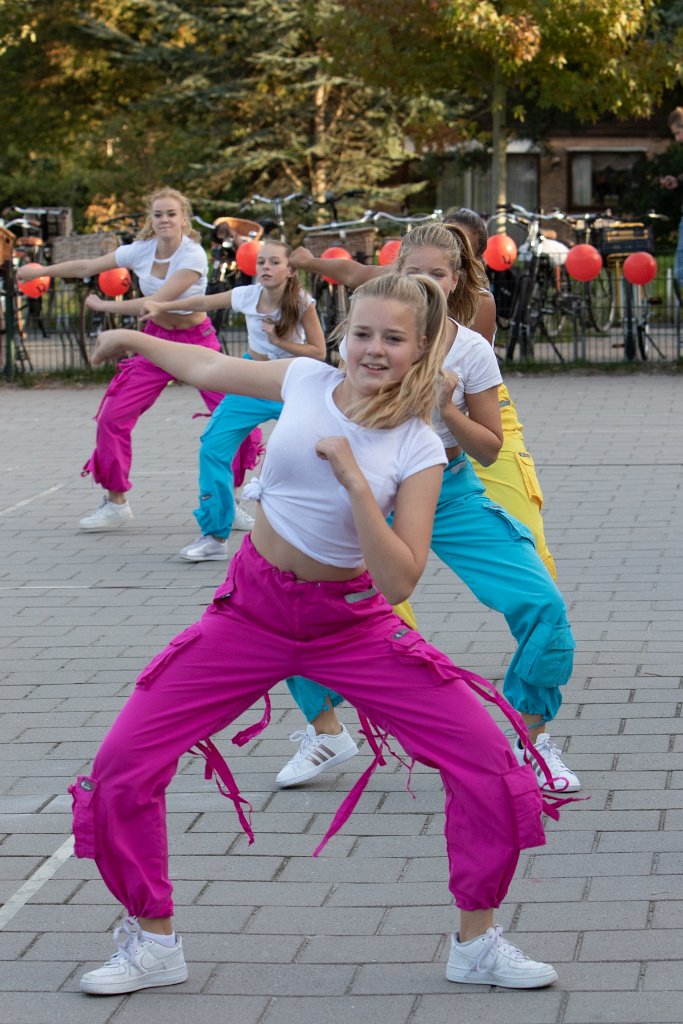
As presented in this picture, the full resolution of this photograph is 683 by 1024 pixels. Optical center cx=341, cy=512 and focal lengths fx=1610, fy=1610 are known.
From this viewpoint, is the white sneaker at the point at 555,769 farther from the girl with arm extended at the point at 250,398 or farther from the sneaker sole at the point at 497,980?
the girl with arm extended at the point at 250,398

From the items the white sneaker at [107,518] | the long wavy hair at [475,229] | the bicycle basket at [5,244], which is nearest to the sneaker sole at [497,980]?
the long wavy hair at [475,229]

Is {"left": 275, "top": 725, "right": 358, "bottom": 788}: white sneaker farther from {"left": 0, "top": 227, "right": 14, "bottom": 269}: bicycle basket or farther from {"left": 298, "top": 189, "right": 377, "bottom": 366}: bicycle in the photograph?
{"left": 0, "top": 227, "right": 14, "bottom": 269}: bicycle basket

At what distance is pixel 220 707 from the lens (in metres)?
3.59

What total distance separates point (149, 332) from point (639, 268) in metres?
7.36

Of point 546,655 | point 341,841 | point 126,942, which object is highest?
point 546,655

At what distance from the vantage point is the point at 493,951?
3553mm

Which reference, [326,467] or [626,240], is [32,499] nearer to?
[326,467]

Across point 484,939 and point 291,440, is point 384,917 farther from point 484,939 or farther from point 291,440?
point 291,440

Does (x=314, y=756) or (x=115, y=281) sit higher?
(x=115, y=281)

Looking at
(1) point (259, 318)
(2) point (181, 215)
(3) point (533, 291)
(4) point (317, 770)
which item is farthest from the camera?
(3) point (533, 291)

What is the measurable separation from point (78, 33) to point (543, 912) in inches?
1248

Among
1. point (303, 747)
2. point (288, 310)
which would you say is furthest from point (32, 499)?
point (303, 747)

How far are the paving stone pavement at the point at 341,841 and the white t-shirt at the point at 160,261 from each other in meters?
1.66

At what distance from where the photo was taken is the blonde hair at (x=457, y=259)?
4801mm
